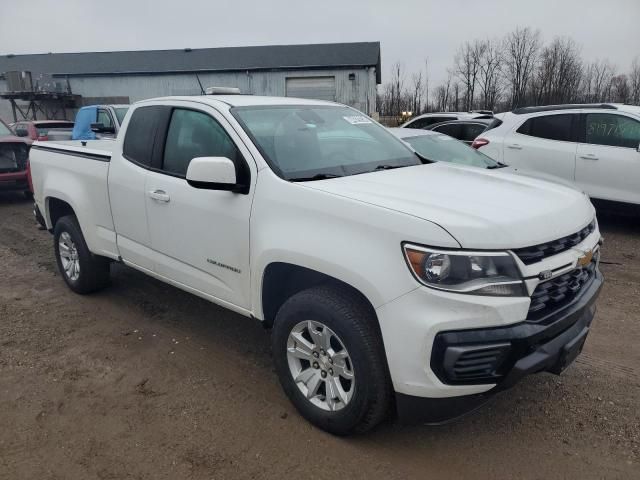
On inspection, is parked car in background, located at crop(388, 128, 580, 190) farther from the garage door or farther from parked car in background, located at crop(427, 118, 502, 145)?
the garage door

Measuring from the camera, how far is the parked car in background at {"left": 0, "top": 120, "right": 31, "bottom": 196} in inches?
393

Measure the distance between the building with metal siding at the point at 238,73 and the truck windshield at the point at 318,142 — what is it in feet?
82.3

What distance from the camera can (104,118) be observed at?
37.9 ft

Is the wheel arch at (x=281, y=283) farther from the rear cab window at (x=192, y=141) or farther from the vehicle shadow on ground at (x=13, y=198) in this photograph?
the vehicle shadow on ground at (x=13, y=198)

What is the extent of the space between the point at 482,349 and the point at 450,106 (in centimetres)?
4776

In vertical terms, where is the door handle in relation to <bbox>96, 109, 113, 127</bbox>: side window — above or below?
below

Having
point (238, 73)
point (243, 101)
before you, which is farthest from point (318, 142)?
point (238, 73)

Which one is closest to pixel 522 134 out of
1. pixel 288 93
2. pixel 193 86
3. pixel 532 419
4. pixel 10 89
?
pixel 532 419

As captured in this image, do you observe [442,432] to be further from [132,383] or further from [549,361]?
[132,383]

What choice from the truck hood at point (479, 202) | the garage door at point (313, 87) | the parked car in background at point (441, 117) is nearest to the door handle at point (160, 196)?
the truck hood at point (479, 202)

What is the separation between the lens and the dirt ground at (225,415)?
271 cm

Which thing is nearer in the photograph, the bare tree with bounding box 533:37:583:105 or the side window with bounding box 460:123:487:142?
the side window with bounding box 460:123:487:142

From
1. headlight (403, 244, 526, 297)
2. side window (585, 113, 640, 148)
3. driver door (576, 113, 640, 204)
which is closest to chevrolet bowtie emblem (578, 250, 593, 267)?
headlight (403, 244, 526, 297)

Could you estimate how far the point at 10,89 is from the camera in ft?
97.3
